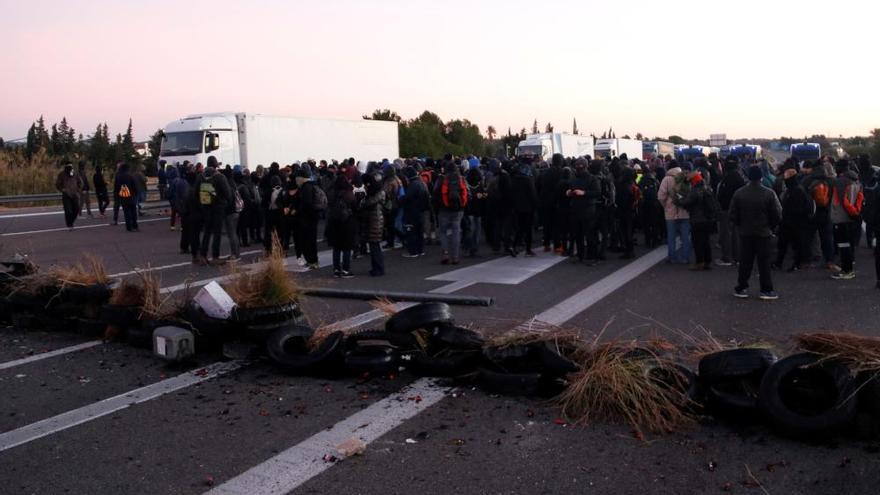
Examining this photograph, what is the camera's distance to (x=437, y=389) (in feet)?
21.1

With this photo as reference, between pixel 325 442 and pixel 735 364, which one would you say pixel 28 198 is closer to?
pixel 325 442

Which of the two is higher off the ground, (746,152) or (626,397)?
(746,152)

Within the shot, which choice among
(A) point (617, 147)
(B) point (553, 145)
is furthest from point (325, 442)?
(A) point (617, 147)

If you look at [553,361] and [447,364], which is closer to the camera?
[553,361]

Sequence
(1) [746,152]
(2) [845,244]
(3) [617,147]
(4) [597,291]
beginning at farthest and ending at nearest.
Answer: (3) [617,147]
(1) [746,152]
(2) [845,244]
(4) [597,291]

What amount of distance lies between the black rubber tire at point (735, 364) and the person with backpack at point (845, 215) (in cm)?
701

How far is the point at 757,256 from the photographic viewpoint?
10188 millimetres

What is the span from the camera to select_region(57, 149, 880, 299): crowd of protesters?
11.8 metres

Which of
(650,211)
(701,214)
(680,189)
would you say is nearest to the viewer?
(701,214)

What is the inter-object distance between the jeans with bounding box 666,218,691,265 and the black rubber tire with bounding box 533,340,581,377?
304 inches

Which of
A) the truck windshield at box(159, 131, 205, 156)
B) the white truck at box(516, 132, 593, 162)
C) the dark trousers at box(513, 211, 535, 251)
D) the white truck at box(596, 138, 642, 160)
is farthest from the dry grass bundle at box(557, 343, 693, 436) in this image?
the white truck at box(596, 138, 642, 160)

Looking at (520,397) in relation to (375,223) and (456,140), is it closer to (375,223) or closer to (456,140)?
(375,223)

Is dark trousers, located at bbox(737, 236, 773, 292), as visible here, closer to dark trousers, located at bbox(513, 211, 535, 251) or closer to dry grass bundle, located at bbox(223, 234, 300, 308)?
dark trousers, located at bbox(513, 211, 535, 251)

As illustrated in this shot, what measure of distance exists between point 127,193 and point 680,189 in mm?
13599
